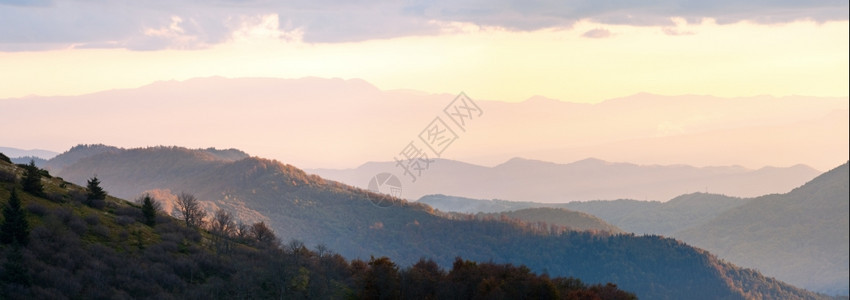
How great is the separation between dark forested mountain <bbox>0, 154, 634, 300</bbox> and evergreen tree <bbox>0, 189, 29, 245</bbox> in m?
0.11

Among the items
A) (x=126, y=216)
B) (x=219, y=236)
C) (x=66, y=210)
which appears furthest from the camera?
(x=219, y=236)

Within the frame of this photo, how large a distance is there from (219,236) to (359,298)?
27.8m

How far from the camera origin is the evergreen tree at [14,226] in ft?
325

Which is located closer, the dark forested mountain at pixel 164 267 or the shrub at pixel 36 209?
the dark forested mountain at pixel 164 267

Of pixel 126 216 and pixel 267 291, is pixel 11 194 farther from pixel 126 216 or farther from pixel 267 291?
pixel 267 291

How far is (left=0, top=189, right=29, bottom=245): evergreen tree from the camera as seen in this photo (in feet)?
325

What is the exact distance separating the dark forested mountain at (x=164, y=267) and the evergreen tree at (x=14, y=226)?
0.11 metres

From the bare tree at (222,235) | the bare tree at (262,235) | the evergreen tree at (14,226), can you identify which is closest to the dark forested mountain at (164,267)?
the evergreen tree at (14,226)

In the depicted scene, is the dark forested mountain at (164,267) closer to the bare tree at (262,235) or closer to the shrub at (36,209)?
the shrub at (36,209)

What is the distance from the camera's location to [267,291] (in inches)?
4707

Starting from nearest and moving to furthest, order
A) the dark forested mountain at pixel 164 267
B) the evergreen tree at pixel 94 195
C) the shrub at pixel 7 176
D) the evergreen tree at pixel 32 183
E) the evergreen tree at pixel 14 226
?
the dark forested mountain at pixel 164 267 → the evergreen tree at pixel 14 226 → the shrub at pixel 7 176 → the evergreen tree at pixel 32 183 → the evergreen tree at pixel 94 195

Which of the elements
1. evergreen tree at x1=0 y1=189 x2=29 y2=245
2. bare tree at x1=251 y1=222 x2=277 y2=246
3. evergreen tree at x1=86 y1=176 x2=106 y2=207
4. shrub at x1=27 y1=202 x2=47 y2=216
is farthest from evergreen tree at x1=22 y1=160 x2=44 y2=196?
bare tree at x1=251 y1=222 x2=277 y2=246

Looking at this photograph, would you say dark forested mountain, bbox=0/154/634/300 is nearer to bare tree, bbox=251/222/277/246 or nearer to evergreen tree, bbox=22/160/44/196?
evergreen tree, bbox=22/160/44/196

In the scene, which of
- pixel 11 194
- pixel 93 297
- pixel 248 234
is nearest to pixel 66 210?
pixel 11 194
